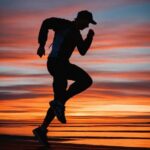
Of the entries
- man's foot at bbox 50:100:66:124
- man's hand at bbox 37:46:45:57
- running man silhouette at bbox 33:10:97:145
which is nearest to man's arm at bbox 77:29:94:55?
running man silhouette at bbox 33:10:97:145

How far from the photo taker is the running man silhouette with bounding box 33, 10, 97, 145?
7867 millimetres

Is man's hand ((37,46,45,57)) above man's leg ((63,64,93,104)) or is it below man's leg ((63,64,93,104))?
above

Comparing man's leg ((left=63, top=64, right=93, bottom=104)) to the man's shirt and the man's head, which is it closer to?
the man's shirt

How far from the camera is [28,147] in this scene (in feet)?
24.1

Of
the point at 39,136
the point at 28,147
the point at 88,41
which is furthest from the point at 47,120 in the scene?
the point at 88,41

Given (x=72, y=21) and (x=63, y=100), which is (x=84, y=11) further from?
(x=63, y=100)

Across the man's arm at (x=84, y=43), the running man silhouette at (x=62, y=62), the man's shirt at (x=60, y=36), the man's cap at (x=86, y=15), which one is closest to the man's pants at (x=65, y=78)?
the running man silhouette at (x=62, y=62)

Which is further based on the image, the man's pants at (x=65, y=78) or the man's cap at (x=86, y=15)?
the man's cap at (x=86, y=15)

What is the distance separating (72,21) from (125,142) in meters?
2.02

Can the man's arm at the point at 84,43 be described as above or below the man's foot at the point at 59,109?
above

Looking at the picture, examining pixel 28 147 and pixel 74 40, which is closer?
pixel 28 147

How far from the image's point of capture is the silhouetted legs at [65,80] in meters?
7.88

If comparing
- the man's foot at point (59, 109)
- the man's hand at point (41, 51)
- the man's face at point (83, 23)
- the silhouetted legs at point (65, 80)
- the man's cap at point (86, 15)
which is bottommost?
the man's foot at point (59, 109)

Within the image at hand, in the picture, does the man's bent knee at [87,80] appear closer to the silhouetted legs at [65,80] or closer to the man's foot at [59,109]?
the silhouetted legs at [65,80]
